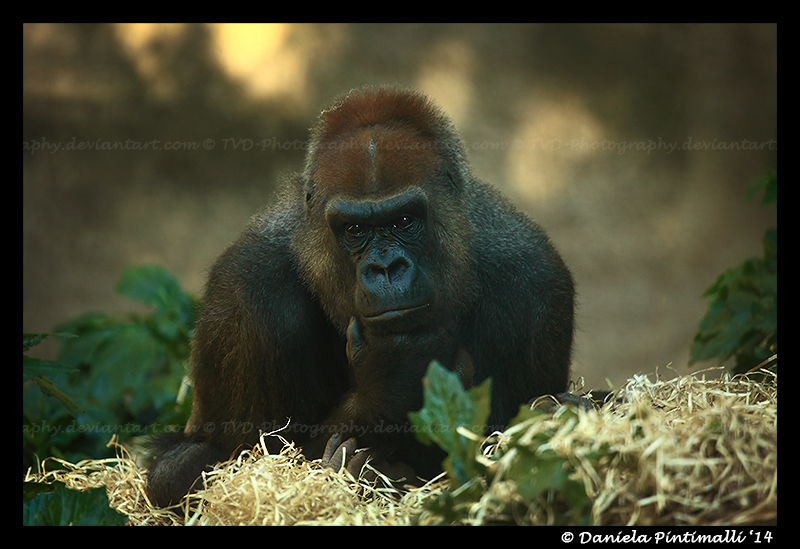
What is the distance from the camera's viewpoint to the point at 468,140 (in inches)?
321

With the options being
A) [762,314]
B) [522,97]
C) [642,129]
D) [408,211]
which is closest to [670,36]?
[642,129]

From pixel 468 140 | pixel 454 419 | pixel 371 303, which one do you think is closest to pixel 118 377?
pixel 371 303

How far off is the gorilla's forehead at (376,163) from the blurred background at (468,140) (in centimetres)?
493

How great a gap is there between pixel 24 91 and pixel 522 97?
5.69 m

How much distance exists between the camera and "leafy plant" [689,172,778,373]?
14.4ft

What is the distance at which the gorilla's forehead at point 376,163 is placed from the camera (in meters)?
3.15

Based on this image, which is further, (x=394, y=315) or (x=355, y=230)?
(x=355, y=230)

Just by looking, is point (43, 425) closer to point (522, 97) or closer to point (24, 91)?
point (24, 91)

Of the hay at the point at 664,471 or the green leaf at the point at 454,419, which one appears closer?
the hay at the point at 664,471

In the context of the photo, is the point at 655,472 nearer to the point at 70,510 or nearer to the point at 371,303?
the point at 371,303

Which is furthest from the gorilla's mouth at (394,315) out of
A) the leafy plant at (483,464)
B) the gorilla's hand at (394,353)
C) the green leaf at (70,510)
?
the green leaf at (70,510)

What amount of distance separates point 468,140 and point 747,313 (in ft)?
14.3

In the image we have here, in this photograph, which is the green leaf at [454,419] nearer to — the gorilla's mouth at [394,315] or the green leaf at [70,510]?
the gorilla's mouth at [394,315]

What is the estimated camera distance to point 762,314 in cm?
445
